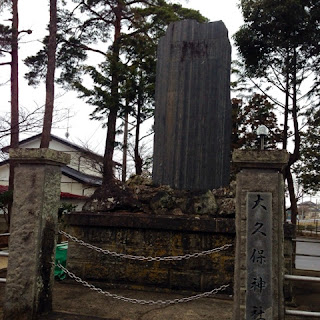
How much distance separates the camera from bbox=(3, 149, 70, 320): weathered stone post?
10.5ft

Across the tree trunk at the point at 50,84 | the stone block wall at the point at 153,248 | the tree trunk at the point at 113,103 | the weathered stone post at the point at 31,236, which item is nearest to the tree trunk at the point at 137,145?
the tree trunk at the point at 113,103

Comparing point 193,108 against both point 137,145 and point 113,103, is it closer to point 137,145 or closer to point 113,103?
point 113,103

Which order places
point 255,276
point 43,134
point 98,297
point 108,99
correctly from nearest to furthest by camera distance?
1. point 255,276
2. point 98,297
3. point 43,134
4. point 108,99

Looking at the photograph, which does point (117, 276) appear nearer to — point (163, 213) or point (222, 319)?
point (163, 213)

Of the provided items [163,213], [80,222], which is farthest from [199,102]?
[80,222]

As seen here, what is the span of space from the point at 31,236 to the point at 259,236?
2081mm

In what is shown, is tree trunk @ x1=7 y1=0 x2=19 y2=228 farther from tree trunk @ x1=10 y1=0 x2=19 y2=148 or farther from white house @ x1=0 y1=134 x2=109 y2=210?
white house @ x1=0 y1=134 x2=109 y2=210

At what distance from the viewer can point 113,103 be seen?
40.8 feet

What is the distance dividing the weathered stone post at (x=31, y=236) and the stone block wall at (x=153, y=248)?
130 centimetres

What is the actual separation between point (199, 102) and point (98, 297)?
10.9 feet

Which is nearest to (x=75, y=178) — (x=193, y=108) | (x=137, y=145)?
(x=137, y=145)

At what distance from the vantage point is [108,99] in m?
12.5

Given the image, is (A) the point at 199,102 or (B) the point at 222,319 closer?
(B) the point at 222,319

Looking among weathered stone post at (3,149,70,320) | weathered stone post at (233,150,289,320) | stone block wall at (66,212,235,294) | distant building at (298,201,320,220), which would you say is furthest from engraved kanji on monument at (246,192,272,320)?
distant building at (298,201,320,220)
